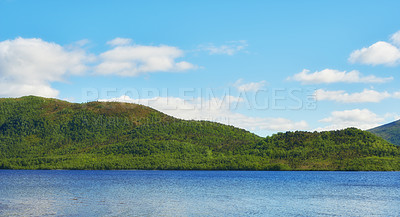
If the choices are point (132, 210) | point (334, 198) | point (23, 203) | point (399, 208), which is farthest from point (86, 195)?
point (399, 208)

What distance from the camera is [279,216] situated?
6688cm

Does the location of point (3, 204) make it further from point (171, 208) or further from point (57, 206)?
point (171, 208)

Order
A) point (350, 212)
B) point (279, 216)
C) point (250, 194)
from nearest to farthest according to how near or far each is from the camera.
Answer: point (279, 216), point (350, 212), point (250, 194)

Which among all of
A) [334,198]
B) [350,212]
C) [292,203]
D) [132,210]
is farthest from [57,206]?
[334,198]

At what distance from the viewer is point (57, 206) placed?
249ft

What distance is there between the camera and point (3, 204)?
3073 inches

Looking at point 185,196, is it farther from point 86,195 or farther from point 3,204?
point 3,204

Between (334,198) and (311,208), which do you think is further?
(334,198)

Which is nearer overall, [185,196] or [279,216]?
[279,216]

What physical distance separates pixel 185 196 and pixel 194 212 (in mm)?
25554

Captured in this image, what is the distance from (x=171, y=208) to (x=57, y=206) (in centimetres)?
2054

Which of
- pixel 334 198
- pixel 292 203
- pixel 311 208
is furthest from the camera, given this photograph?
pixel 334 198

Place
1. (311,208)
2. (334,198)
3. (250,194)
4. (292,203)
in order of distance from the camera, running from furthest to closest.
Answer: (250,194)
(334,198)
(292,203)
(311,208)

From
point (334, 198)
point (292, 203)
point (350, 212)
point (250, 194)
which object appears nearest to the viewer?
point (350, 212)
